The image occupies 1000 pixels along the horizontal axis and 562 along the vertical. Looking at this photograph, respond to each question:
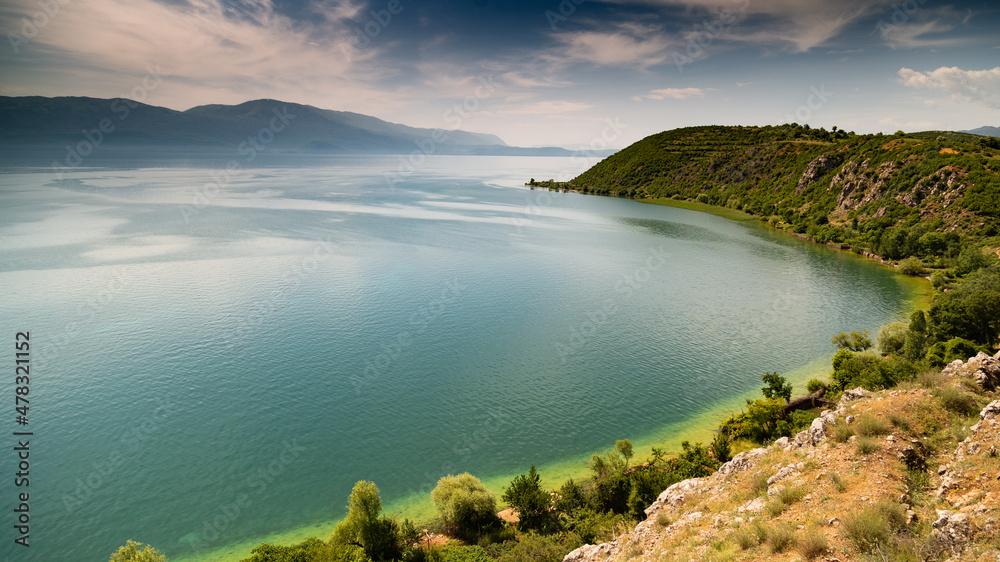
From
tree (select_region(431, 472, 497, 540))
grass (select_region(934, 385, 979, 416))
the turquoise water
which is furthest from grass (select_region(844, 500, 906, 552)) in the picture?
the turquoise water

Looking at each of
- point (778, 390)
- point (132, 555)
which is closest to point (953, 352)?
point (778, 390)

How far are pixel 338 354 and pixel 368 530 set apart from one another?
933 inches

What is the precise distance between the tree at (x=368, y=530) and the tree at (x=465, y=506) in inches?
105

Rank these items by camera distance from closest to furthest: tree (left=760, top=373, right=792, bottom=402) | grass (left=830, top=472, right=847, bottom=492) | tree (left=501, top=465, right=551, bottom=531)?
grass (left=830, top=472, right=847, bottom=492) < tree (left=501, top=465, right=551, bottom=531) < tree (left=760, top=373, right=792, bottom=402)

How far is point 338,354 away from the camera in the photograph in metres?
42.3

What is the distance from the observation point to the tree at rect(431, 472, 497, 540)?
74.4 feet

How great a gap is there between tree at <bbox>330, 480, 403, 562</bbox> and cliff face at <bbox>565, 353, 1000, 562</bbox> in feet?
28.8

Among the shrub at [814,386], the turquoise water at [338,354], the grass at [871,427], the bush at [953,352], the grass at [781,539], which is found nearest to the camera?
the grass at [781,539]

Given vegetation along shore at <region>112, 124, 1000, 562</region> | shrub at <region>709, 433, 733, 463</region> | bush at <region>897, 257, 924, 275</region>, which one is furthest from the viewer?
bush at <region>897, 257, 924, 275</region>

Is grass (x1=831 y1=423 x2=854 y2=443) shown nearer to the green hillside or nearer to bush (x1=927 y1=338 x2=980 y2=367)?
bush (x1=927 y1=338 x2=980 y2=367)

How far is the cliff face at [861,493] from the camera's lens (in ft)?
38.7

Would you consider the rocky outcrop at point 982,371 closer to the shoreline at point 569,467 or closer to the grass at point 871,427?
the grass at point 871,427

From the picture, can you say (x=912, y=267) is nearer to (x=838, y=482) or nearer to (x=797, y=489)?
(x=838, y=482)

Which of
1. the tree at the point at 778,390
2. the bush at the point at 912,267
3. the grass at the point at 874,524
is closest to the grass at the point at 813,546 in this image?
the grass at the point at 874,524
